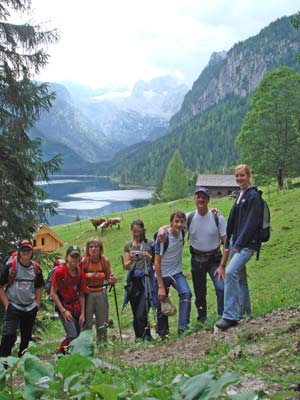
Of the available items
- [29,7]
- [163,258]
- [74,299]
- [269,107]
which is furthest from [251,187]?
[269,107]

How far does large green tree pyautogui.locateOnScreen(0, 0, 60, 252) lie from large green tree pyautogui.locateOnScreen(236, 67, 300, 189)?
23.2 metres

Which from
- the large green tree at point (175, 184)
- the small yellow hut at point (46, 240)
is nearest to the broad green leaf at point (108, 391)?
the small yellow hut at point (46, 240)

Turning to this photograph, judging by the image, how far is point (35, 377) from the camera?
1.61 m

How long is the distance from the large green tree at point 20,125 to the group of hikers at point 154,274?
3.67 m

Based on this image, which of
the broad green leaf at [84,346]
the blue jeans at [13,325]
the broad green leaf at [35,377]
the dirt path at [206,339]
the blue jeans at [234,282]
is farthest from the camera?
the blue jeans at [13,325]

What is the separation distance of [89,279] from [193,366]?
299cm

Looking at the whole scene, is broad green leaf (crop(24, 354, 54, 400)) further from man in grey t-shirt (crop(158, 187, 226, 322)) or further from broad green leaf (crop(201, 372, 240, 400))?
man in grey t-shirt (crop(158, 187, 226, 322))

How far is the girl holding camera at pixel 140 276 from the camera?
764 centimetres

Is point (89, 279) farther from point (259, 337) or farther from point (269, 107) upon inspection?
point (269, 107)

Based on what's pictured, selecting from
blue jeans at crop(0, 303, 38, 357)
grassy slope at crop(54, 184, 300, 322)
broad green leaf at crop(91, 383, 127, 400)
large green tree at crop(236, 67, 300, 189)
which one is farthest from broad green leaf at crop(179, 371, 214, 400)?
large green tree at crop(236, 67, 300, 189)

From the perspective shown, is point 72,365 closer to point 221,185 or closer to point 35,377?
point 35,377

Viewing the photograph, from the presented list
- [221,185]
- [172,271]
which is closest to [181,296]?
[172,271]

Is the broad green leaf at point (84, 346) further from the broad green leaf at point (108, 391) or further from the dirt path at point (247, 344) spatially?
the dirt path at point (247, 344)

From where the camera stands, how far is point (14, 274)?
6.77m
